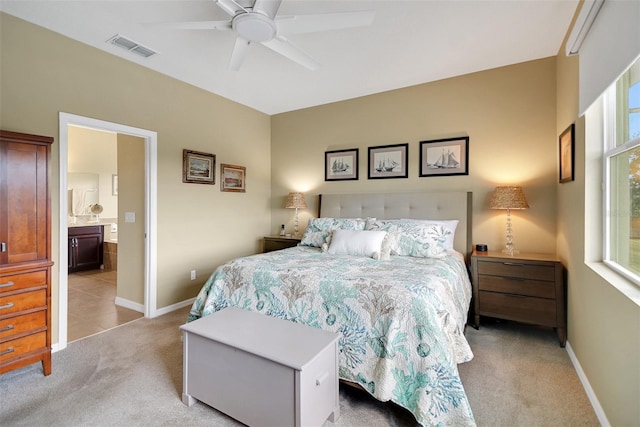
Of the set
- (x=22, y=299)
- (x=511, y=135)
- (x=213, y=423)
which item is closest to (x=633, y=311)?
(x=213, y=423)

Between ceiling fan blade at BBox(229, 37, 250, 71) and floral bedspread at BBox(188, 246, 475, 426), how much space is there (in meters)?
1.72

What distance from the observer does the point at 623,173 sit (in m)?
1.75

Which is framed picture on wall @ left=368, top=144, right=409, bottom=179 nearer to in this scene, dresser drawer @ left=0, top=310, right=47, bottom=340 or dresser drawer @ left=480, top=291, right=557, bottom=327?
dresser drawer @ left=480, top=291, right=557, bottom=327

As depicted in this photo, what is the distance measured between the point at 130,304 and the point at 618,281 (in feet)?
14.9

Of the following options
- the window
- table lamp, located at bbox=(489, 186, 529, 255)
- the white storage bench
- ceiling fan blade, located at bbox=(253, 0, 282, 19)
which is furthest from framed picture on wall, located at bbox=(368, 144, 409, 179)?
the white storage bench

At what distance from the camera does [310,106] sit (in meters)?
4.59

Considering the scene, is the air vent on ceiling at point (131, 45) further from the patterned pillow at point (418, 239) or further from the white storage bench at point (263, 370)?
the patterned pillow at point (418, 239)

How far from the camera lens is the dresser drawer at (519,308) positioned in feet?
8.84

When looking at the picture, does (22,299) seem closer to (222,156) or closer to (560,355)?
(222,156)

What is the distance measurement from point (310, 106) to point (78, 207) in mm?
5333

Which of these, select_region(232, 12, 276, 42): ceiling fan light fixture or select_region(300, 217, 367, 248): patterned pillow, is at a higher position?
select_region(232, 12, 276, 42): ceiling fan light fixture

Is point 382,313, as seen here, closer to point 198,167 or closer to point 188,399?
point 188,399

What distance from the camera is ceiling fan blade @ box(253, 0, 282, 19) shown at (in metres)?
1.88

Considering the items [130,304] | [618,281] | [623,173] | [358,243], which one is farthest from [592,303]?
[130,304]
